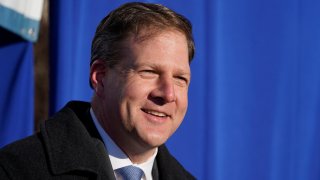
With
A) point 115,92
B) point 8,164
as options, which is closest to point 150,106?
point 115,92

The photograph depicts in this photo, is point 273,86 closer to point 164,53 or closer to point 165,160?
point 165,160

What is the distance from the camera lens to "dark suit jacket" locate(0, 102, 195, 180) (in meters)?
1.28

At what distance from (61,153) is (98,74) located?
26cm

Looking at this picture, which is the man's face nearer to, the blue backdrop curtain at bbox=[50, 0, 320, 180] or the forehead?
the forehead

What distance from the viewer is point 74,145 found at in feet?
4.48

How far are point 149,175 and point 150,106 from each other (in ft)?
0.71

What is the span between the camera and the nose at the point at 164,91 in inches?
53.9

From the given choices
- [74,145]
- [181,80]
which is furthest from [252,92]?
[74,145]

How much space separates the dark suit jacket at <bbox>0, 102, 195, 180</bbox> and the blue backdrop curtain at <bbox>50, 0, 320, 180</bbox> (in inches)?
26.9

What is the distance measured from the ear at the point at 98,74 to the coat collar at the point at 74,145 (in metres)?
0.09

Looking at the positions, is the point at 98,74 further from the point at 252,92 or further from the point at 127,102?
the point at 252,92

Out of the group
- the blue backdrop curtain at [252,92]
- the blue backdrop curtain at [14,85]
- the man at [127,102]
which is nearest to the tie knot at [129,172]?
the man at [127,102]

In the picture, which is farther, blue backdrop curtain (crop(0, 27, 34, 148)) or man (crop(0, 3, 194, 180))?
blue backdrop curtain (crop(0, 27, 34, 148))

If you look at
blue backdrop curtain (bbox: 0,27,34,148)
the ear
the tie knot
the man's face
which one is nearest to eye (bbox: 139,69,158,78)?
the man's face
